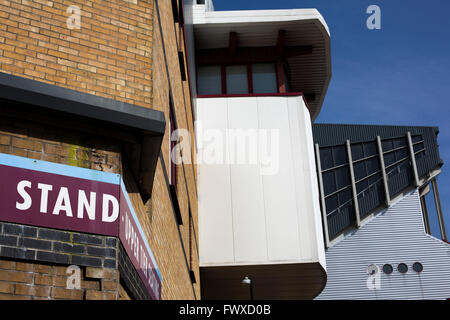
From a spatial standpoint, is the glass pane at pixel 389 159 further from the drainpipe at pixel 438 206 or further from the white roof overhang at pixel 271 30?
the white roof overhang at pixel 271 30

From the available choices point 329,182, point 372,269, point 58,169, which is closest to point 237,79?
point 58,169

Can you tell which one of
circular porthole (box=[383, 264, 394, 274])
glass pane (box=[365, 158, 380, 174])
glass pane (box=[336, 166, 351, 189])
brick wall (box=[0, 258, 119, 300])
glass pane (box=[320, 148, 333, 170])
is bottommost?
brick wall (box=[0, 258, 119, 300])

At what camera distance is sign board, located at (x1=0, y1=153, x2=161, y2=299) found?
15.8ft

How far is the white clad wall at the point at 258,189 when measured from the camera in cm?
1620

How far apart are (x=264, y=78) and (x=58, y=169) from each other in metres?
14.3

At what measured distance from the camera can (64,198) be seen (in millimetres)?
5105

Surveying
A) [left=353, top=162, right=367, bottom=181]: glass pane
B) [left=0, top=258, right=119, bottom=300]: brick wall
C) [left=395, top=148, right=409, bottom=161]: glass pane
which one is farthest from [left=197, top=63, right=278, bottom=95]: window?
[left=395, top=148, right=409, bottom=161]: glass pane

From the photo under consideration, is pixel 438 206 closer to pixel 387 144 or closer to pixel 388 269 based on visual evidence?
pixel 387 144

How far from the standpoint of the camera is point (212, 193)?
55.1ft

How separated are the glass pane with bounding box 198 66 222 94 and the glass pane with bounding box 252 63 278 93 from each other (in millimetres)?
1082

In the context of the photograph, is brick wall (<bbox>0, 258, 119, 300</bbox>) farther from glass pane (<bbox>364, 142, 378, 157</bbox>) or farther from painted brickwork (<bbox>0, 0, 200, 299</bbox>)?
glass pane (<bbox>364, 142, 378, 157</bbox>)

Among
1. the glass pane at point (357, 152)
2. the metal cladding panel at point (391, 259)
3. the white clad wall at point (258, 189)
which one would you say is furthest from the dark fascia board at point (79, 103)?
the glass pane at point (357, 152)
